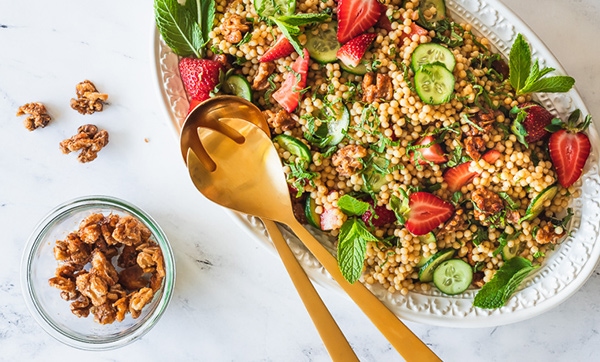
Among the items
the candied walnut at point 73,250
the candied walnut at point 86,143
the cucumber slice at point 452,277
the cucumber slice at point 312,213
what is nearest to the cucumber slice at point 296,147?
the cucumber slice at point 312,213

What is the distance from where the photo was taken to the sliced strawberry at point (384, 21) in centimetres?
191

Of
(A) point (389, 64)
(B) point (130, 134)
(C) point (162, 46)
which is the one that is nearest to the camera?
(A) point (389, 64)

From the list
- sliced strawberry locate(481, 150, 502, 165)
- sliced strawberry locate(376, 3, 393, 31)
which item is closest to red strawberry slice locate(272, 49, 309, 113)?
sliced strawberry locate(376, 3, 393, 31)

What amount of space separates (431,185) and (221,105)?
75cm

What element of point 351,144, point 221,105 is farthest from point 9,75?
point 351,144

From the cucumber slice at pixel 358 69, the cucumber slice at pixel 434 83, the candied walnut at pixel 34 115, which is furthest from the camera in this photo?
the candied walnut at pixel 34 115

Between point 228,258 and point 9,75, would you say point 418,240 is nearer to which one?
point 228,258

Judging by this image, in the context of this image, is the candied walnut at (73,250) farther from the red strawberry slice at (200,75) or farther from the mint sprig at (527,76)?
the mint sprig at (527,76)

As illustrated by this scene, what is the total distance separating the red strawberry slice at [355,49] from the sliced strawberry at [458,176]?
0.48 m

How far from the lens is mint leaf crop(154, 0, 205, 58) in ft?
6.23

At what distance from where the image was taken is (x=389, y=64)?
187 centimetres

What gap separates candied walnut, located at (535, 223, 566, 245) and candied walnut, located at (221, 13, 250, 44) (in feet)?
3.90

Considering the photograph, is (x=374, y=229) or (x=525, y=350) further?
(x=525, y=350)

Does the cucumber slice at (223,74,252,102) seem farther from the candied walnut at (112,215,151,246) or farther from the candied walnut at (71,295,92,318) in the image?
the candied walnut at (71,295,92,318)
